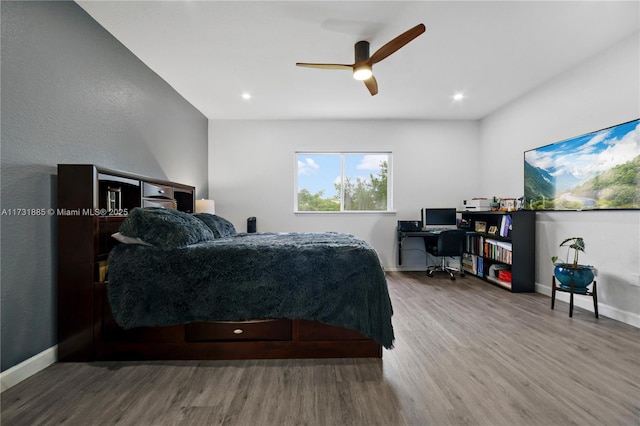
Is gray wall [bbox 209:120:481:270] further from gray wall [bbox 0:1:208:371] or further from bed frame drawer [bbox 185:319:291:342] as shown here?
bed frame drawer [bbox 185:319:291:342]

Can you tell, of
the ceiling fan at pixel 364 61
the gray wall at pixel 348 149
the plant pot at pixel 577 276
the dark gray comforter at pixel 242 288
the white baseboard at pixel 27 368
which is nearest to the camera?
the white baseboard at pixel 27 368

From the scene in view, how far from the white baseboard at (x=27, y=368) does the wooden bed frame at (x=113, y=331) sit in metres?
0.05

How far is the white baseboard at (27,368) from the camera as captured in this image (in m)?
1.51

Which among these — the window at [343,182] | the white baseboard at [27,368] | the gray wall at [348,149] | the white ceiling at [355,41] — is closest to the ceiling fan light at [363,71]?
the white ceiling at [355,41]

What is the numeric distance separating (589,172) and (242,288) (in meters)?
3.71

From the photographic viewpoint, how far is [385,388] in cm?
151

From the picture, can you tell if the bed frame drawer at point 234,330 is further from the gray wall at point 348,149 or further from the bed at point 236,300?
the gray wall at point 348,149

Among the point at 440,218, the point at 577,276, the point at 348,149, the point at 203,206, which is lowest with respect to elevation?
the point at 577,276

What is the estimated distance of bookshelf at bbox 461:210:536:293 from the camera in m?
3.38

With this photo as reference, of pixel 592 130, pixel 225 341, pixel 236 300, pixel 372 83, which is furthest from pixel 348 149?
pixel 225 341

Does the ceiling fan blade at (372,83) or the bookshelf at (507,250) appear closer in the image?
the ceiling fan blade at (372,83)

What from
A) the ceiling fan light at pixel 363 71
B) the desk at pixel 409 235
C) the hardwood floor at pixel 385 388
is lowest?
the hardwood floor at pixel 385 388

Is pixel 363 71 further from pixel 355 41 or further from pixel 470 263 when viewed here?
pixel 470 263

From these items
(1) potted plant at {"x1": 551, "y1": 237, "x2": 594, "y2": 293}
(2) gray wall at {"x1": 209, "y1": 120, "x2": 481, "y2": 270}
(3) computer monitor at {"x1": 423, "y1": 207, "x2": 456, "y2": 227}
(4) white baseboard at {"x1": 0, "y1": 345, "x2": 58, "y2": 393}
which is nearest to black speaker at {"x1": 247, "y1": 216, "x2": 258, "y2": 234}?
(2) gray wall at {"x1": 209, "y1": 120, "x2": 481, "y2": 270}
